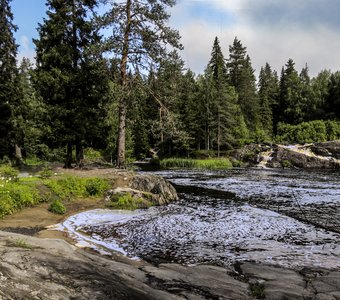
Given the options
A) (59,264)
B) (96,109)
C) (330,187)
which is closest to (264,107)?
(330,187)

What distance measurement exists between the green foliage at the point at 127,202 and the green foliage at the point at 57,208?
6.97 feet

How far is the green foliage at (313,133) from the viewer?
63.6 metres

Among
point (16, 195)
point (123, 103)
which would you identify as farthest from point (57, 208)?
point (123, 103)

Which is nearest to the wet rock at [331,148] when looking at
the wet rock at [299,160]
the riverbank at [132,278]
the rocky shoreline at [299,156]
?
the rocky shoreline at [299,156]

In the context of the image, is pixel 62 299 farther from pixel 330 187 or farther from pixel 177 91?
pixel 330 187

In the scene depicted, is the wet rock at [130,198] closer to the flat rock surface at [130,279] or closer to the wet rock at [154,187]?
the wet rock at [154,187]

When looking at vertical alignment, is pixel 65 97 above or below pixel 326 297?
above

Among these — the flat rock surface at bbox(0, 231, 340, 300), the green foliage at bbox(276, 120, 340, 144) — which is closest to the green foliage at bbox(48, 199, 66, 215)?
the flat rock surface at bbox(0, 231, 340, 300)

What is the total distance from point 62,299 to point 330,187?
75.7 ft

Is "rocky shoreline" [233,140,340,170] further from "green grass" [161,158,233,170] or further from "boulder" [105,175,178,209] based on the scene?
"boulder" [105,175,178,209]

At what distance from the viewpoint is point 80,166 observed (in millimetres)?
21125

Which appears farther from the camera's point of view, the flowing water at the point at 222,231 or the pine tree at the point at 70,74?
the pine tree at the point at 70,74

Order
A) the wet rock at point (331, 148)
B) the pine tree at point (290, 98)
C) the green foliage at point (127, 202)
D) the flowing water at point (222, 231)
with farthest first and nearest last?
the pine tree at point (290, 98) < the wet rock at point (331, 148) < the green foliage at point (127, 202) < the flowing water at point (222, 231)

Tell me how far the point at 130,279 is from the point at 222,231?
619 centimetres
